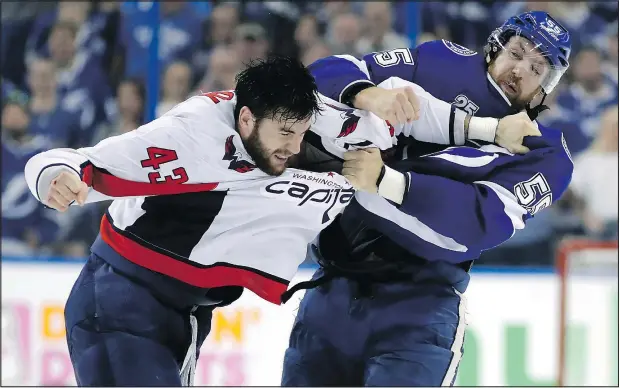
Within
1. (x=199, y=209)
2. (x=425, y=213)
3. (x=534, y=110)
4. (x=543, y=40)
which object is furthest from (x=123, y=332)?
(x=543, y=40)

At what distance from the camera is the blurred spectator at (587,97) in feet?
19.1

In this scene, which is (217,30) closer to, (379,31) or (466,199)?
(379,31)

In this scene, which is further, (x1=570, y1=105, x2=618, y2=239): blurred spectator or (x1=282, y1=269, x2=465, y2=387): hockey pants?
(x1=570, y1=105, x2=618, y2=239): blurred spectator

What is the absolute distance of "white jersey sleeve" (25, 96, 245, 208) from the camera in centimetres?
252

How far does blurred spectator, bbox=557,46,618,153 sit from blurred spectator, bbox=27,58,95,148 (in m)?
3.03

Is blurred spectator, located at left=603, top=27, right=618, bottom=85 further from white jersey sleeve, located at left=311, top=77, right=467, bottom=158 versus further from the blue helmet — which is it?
white jersey sleeve, located at left=311, top=77, right=467, bottom=158

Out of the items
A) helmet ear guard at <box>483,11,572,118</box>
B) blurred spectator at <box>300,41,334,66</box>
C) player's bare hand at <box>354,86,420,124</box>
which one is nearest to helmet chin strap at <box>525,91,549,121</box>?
helmet ear guard at <box>483,11,572,118</box>

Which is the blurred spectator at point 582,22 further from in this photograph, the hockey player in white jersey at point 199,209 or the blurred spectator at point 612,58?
the hockey player in white jersey at point 199,209

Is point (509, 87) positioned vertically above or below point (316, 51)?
above

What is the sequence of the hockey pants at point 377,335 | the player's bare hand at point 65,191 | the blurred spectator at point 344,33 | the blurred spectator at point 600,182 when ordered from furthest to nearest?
the blurred spectator at point 344,33 < the blurred spectator at point 600,182 < the hockey pants at point 377,335 < the player's bare hand at point 65,191

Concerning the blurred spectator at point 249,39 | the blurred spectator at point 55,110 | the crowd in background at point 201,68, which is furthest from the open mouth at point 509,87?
the blurred spectator at point 55,110

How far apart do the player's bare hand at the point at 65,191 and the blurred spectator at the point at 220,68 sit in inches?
136

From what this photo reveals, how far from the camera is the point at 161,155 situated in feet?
8.30

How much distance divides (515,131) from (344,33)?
3136 mm
